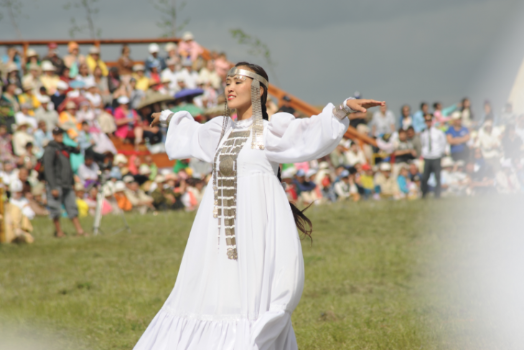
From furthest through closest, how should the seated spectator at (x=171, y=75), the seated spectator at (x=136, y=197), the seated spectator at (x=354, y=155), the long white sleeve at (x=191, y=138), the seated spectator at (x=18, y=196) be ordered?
the seated spectator at (x=171, y=75)
the seated spectator at (x=354, y=155)
the seated spectator at (x=136, y=197)
the seated spectator at (x=18, y=196)
the long white sleeve at (x=191, y=138)

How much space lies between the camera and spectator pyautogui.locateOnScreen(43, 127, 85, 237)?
12875 millimetres

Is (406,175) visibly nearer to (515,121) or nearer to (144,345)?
(515,121)

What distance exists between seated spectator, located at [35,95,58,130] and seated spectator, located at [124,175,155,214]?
2.61 metres

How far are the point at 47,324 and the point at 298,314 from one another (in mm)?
2930

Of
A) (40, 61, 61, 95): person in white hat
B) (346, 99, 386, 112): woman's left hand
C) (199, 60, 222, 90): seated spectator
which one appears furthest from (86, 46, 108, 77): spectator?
(346, 99, 386, 112): woman's left hand

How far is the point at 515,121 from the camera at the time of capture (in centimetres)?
608

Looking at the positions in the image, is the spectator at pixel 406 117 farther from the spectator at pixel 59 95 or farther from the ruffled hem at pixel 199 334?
the ruffled hem at pixel 199 334

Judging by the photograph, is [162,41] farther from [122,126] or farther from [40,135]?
[40,135]

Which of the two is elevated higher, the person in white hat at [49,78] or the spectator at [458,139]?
the person in white hat at [49,78]

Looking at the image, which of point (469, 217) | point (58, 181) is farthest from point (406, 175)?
point (58, 181)

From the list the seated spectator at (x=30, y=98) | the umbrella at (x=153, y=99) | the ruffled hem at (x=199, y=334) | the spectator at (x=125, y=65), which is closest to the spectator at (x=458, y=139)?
the umbrella at (x=153, y=99)

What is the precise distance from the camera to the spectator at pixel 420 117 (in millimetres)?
17498

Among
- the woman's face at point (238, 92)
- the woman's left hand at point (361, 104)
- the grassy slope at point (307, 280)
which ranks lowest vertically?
the grassy slope at point (307, 280)

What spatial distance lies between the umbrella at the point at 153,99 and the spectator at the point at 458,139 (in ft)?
24.5
